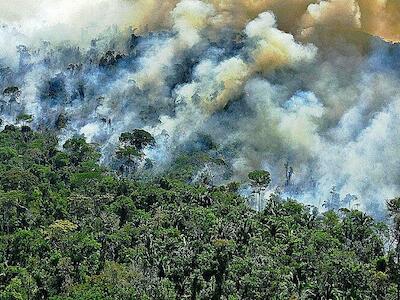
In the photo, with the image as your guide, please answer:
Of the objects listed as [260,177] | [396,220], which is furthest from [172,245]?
[260,177]

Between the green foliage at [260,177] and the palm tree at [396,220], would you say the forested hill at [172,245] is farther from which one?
the green foliage at [260,177]

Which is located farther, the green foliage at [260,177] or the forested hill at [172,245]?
the green foliage at [260,177]

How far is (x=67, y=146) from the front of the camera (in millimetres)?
108062

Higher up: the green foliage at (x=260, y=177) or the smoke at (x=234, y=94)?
the smoke at (x=234, y=94)

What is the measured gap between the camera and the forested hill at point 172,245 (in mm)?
58406

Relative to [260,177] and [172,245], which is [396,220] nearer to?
[172,245]

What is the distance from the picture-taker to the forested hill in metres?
58.4

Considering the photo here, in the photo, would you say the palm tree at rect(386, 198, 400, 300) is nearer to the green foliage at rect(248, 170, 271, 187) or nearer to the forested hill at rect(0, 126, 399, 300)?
the forested hill at rect(0, 126, 399, 300)

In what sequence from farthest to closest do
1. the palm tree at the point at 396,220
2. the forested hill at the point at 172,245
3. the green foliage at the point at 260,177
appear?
the green foliage at the point at 260,177
the forested hill at the point at 172,245
the palm tree at the point at 396,220

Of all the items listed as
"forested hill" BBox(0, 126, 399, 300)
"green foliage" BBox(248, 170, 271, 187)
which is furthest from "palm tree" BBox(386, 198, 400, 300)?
"green foliage" BBox(248, 170, 271, 187)

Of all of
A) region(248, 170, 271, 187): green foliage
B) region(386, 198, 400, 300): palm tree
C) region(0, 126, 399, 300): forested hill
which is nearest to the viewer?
region(386, 198, 400, 300): palm tree

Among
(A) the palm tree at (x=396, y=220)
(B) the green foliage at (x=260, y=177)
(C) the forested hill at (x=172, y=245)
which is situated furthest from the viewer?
(B) the green foliage at (x=260, y=177)

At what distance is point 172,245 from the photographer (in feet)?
220

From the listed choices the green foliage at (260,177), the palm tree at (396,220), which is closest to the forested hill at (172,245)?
the palm tree at (396,220)
